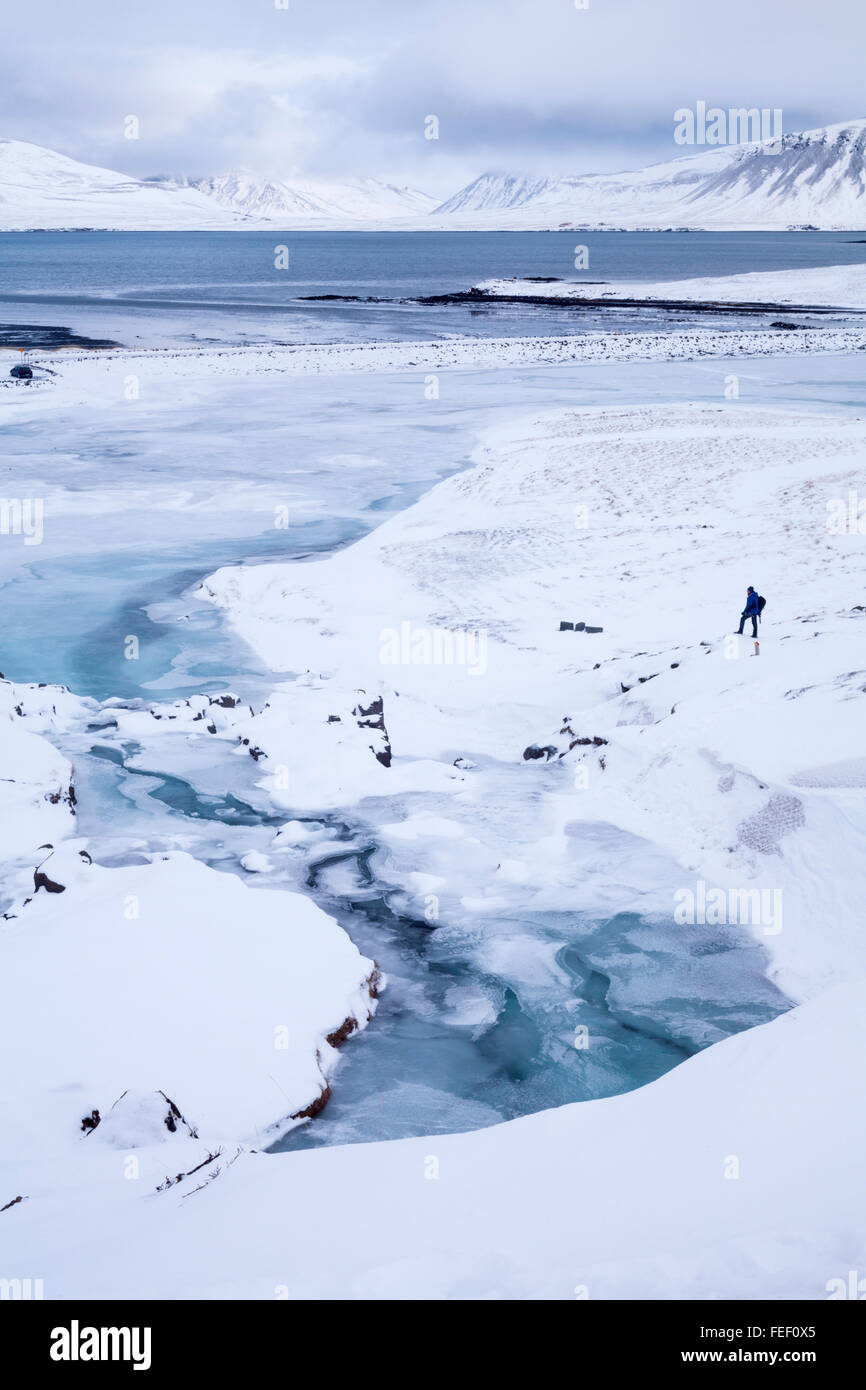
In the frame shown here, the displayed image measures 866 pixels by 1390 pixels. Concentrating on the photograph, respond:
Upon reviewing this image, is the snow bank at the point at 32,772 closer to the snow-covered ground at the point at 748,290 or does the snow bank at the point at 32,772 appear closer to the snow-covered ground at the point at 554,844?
the snow-covered ground at the point at 554,844

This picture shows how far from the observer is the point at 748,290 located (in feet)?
264

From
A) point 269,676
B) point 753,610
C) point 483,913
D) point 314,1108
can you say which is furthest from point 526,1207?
point 269,676

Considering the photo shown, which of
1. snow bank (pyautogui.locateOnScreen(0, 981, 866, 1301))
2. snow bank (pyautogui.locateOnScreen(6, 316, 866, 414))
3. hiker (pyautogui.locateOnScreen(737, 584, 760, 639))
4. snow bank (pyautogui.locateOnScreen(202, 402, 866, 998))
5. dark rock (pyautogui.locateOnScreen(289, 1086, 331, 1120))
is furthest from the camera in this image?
snow bank (pyautogui.locateOnScreen(6, 316, 866, 414))

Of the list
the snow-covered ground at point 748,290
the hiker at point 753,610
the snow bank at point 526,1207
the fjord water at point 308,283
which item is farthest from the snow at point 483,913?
the snow-covered ground at point 748,290

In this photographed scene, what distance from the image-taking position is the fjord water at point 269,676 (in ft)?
27.7

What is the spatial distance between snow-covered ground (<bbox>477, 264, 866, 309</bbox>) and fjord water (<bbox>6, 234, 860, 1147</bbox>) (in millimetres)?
38787

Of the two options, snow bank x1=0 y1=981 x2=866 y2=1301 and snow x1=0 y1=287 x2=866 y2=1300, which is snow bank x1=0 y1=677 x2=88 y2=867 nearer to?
snow x1=0 y1=287 x2=866 y2=1300

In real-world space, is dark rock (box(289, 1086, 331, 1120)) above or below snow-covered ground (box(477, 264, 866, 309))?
below

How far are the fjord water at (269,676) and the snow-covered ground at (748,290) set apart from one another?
38.8 meters

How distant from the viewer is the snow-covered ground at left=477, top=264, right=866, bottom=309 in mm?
75500

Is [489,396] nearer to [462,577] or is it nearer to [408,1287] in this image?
[462,577]

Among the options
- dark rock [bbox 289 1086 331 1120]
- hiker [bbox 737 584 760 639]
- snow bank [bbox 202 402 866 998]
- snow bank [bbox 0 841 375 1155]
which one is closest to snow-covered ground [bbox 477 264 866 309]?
snow bank [bbox 202 402 866 998]

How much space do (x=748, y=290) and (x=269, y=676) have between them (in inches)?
2992

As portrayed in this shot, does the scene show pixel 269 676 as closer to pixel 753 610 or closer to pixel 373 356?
pixel 753 610
